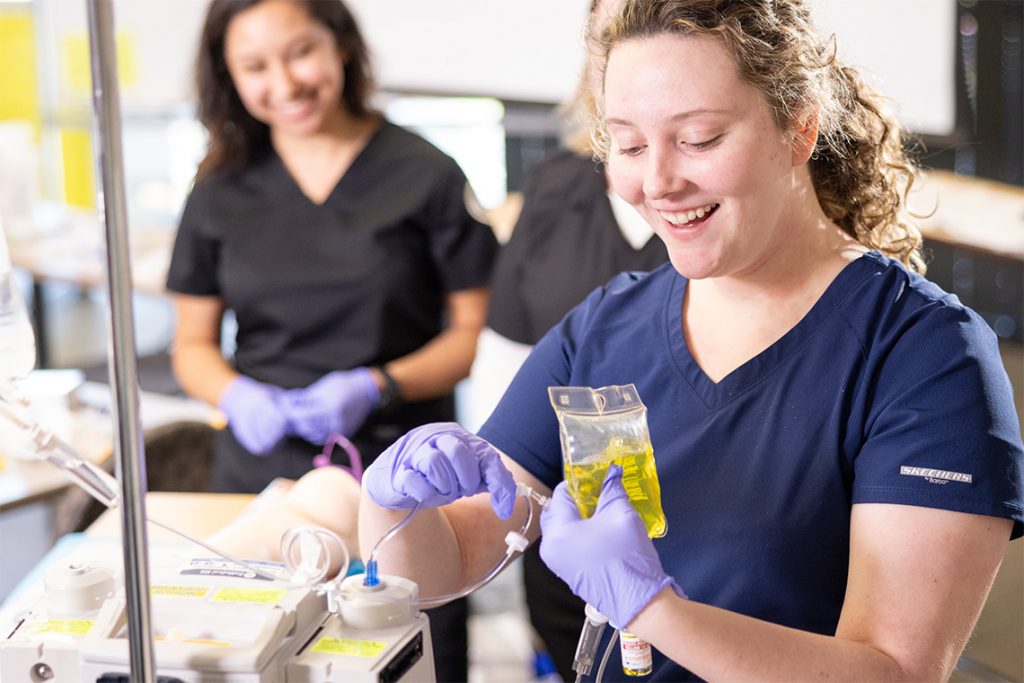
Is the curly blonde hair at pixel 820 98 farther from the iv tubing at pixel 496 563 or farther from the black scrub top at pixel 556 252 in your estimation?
the black scrub top at pixel 556 252

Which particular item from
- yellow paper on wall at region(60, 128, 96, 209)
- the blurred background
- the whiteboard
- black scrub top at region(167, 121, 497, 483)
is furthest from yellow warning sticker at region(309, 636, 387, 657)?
yellow paper on wall at region(60, 128, 96, 209)

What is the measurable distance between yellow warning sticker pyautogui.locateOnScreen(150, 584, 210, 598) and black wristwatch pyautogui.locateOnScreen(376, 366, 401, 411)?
1.20 m

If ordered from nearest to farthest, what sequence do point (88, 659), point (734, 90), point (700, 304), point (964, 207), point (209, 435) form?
1. point (88, 659)
2. point (734, 90)
3. point (700, 304)
4. point (209, 435)
5. point (964, 207)

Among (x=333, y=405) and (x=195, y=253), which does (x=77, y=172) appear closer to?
(x=195, y=253)

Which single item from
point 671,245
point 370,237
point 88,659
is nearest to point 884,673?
point 671,245

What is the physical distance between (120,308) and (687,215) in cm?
62

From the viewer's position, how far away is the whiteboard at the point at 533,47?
3289 millimetres

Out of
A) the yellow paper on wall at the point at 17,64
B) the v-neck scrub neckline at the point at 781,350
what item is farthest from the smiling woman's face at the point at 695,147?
the yellow paper on wall at the point at 17,64

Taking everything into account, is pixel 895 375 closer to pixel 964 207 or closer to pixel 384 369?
pixel 384 369

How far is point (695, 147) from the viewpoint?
125 centimetres

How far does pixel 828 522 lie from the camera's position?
1286 mm

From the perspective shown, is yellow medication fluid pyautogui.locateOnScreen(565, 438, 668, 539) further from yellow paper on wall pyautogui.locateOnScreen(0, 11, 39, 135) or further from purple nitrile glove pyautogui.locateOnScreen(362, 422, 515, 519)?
yellow paper on wall pyautogui.locateOnScreen(0, 11, 39, 135)

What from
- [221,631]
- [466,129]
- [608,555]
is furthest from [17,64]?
[608,555]

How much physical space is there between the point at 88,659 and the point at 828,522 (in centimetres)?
76
